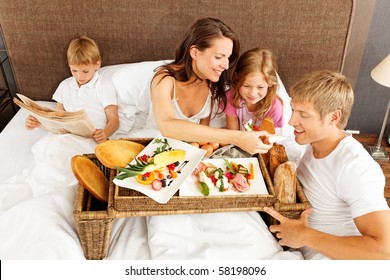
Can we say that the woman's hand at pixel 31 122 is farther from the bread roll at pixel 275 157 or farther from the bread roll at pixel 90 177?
the bread roll at pixel 275 157

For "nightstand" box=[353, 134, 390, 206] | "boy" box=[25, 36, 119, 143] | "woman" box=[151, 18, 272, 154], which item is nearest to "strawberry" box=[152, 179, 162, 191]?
"woman" box=[151, 18, 272, 154]

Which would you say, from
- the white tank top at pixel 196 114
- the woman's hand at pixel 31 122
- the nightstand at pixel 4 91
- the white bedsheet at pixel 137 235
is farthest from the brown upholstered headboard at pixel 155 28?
the white bedsheet at pixel 137 235

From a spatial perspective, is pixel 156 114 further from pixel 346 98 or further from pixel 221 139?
pixel 346 98

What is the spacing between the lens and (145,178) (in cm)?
111

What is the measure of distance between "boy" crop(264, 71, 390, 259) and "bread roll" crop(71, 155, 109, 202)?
516 millimetres

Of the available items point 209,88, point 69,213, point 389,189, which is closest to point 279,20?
point 209,88

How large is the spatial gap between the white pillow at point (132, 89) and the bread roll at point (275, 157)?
31.3 inches

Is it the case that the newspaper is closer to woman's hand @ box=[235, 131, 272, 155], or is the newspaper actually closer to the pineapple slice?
the pineapple slice

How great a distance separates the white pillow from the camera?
1871 millimetres

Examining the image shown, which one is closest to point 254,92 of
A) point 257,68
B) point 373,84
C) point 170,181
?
point 257,68

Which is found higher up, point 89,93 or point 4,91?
point 89,93

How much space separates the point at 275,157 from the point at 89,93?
1016 mm

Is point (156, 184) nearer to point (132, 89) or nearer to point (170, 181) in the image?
point (170, 181)

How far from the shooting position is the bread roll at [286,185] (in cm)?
117
